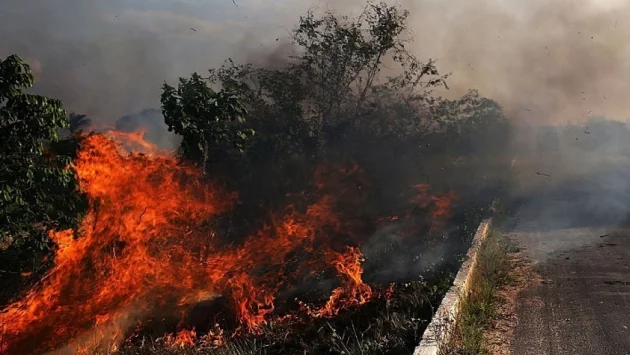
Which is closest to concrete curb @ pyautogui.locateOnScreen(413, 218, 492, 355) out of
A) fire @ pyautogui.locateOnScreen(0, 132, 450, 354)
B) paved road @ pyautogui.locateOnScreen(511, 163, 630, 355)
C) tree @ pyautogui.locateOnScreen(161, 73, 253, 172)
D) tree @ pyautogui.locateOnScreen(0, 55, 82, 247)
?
paved road @ pyautogui.locateOnScreen(511, 163, 630, 355)

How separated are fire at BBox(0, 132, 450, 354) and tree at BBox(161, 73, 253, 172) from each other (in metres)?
0.86

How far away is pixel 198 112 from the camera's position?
369 inches

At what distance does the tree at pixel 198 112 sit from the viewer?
9141mm

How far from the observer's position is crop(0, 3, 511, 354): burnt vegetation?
6.60m

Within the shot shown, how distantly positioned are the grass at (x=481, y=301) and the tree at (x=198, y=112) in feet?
17.8

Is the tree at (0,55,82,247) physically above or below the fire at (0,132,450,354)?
above

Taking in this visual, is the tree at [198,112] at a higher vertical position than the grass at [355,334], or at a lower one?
higher

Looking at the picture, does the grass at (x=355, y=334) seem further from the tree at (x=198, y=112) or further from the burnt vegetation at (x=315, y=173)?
the tree at (x=198, y=112)

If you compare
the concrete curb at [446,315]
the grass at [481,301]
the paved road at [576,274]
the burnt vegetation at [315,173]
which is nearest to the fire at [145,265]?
the burnt vegetation at [315,173]

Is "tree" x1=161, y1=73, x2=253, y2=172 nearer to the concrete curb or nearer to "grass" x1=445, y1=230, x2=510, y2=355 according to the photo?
the concrete curb

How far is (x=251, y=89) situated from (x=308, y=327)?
29.4 feet

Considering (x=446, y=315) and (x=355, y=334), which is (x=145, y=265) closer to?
(x=355, y=334)

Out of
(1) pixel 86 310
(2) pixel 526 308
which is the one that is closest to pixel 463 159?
(2) pixel 526 308

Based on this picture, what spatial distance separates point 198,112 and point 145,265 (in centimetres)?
312
